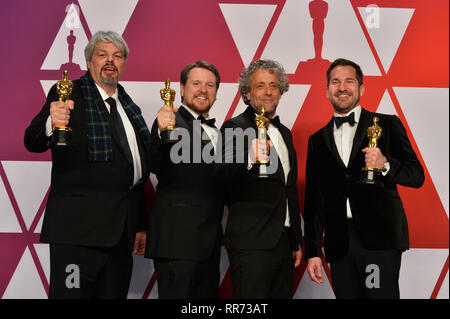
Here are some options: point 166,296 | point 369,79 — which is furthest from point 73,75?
point 369,79

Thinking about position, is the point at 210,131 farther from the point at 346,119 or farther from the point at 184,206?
the point at 346,119

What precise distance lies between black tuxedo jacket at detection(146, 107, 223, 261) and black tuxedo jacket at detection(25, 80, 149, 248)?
167 mm

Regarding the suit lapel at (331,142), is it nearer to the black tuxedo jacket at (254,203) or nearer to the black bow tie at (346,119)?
the black bow tie at (346,119)

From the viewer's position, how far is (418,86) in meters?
3.91

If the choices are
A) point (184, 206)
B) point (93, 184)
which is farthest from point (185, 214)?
point (93, 184)

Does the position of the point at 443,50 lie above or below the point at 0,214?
above

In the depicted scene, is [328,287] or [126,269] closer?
[126,269]

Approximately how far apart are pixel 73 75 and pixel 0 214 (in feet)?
3.86

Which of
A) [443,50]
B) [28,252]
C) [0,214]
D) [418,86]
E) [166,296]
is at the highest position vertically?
[443,50]

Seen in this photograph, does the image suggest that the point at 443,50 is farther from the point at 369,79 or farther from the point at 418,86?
the point at 369,79

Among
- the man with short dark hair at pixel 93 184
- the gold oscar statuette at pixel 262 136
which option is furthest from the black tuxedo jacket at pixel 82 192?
the gold oscar statuette at pixel 262 136

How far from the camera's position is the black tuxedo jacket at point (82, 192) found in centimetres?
265

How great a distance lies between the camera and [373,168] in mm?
→ 2656

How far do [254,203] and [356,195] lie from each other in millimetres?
577
